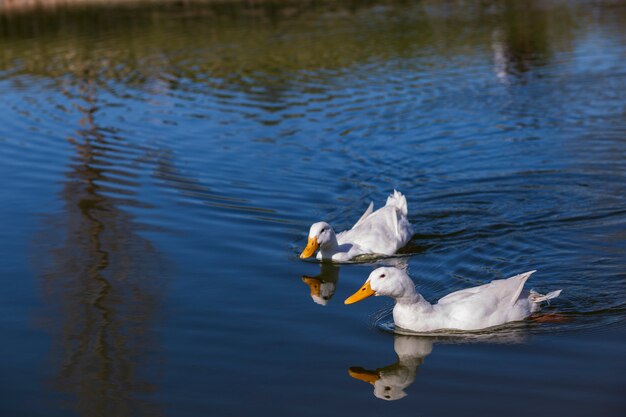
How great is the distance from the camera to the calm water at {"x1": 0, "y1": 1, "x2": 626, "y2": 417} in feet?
25.3

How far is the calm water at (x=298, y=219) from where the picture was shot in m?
7.72

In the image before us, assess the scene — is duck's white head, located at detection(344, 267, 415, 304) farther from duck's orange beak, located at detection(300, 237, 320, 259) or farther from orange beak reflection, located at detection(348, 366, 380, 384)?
duck's orange beak, located at detection(300, 237, 320, 259)

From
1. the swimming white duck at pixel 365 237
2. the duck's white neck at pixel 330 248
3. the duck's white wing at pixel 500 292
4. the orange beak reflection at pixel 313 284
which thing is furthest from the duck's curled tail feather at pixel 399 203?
the duck's white wing at pixel 500 292

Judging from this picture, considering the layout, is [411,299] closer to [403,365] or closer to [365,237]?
[403,365]

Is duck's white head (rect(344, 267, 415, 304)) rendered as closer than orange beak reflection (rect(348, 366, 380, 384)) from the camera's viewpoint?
No

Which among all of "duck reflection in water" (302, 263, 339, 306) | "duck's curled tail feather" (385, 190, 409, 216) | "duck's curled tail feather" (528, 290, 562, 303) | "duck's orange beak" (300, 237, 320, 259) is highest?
"duck's curled tail feather" (385, 190, 409, 216)

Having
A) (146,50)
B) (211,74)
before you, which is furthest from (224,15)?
(211,74)

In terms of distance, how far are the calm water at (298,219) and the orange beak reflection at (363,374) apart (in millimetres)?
101

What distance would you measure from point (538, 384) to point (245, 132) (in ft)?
36.0

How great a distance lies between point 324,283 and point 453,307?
2.08 m

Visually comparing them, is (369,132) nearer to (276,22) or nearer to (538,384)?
(538,384)

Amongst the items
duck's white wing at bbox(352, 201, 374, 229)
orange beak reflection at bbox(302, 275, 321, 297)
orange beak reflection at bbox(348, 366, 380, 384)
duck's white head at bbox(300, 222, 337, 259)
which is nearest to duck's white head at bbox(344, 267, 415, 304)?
orange beak reflection at bbox(348, 366, 380, 384)

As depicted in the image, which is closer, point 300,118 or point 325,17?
point 300,118

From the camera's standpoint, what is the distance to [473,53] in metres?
24.7
